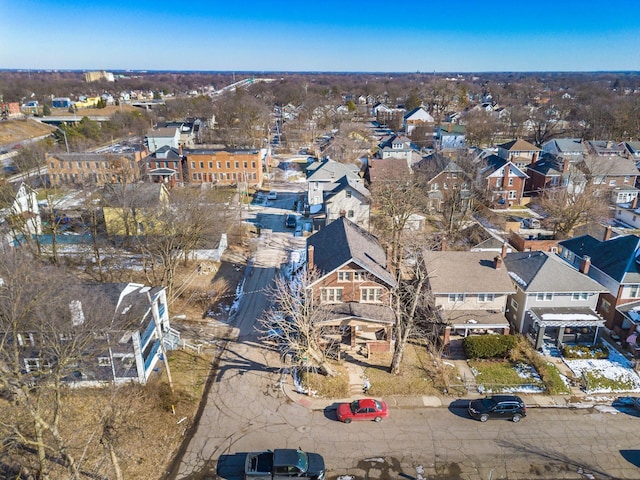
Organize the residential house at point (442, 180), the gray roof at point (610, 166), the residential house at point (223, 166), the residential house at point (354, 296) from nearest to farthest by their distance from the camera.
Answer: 1. the residential house at point (354, 296)
2. the residential house at point (442, 180)
3. the gray roof at point (610, 166)
4. the residential house at point (223, 166)

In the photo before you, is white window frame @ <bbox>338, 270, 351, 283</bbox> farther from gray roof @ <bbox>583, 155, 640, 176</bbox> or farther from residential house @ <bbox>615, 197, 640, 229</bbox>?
gray roof @ <bbox>583, 155, 640, 176</bbox>

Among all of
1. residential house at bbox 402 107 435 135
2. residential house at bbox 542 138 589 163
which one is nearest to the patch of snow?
residential house at bbox 542 138 589 163

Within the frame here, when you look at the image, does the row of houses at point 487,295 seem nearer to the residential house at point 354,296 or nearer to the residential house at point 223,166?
the residential house at point 354,296

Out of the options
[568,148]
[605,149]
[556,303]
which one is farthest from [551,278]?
[605,149]

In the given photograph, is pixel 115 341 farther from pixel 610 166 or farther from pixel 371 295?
pixel 610 166

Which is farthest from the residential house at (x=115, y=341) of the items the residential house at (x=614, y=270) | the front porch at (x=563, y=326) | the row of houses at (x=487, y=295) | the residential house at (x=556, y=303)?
the residential house at (x=614, y=270)

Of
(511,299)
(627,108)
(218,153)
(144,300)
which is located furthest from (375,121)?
(144,300)

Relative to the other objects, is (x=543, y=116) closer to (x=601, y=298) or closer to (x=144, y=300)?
(x=601, y=298)

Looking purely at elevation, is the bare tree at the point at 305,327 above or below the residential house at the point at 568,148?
below
